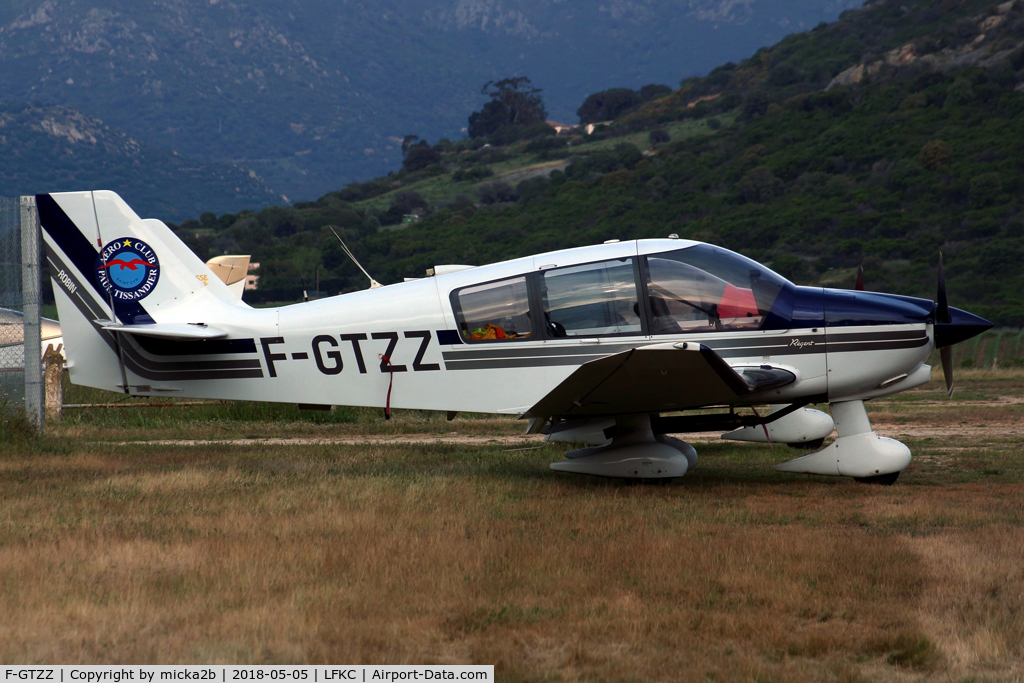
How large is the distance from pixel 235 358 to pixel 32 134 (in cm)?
19228

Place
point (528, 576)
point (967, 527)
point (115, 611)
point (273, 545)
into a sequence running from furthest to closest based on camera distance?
point (967, 527) < point (273, 545) < point (528, 576) < point (115, 611)

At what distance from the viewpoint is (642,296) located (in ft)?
27.4

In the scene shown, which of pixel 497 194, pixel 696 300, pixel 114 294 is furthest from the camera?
pixel 497 194

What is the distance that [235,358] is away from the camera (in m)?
9.20

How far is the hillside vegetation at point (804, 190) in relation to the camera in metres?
49.7

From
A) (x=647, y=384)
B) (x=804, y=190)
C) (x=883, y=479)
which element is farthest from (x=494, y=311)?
(x=804, y=190)

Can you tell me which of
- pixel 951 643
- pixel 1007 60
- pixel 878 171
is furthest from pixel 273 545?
pixel 1007 60

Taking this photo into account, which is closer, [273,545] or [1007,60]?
[273,545]

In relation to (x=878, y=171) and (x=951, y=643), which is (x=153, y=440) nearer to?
(x=951, y=643)

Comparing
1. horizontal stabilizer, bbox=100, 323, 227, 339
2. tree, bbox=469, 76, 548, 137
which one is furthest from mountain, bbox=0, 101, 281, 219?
horizontal stabilizer, bbox=100, 323, 227, 339

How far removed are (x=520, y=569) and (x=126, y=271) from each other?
20.5ft

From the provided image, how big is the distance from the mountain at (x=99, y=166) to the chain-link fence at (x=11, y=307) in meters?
155

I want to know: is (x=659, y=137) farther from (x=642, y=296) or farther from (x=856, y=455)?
(x=856, y=455)
